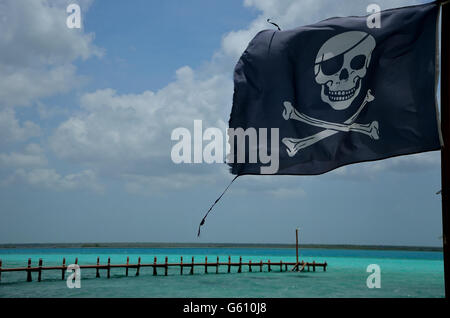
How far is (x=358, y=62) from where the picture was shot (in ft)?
21.5

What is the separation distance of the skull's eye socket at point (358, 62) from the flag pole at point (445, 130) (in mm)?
1304

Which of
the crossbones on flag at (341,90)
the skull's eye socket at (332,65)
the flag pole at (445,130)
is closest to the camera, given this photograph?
the flag pole at (445,130)

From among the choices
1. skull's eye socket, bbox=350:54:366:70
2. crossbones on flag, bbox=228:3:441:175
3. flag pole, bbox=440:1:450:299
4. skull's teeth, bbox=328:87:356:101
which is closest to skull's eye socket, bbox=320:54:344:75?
crossbones on flag, bbox=228:3:441:175

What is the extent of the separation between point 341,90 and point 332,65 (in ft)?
1.27

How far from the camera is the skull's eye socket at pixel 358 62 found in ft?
21.3

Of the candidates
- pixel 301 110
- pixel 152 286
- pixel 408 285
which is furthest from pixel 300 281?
pixel 301 110

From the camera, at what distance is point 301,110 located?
272 inches

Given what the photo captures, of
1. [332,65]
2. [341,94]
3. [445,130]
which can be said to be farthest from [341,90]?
[445,130]

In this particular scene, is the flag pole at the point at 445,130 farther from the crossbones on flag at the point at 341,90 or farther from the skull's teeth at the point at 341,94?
the skull's teeth at the point at 341,94

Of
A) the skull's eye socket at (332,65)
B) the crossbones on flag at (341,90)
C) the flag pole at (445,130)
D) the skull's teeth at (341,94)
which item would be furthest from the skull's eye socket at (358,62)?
the flag pole at (445,130)

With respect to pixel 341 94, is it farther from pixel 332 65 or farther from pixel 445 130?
pixel 445 130

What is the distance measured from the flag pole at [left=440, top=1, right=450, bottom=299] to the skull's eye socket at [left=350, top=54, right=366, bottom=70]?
1.30 meters

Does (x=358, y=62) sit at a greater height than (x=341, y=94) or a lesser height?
greater
